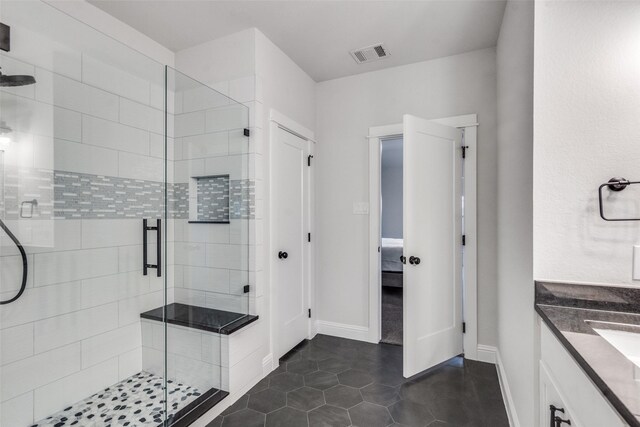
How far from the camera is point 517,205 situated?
168 centimetres

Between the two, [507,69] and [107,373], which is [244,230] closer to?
[107,373]

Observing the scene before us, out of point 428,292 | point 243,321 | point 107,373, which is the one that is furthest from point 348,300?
point 107,373

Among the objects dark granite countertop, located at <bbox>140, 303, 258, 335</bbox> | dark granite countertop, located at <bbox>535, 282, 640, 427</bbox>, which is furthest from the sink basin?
dark granite countertop, located at <bbox>140, 303, 258, 335</bbox>

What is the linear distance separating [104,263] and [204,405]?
114cm

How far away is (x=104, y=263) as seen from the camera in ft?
6.56

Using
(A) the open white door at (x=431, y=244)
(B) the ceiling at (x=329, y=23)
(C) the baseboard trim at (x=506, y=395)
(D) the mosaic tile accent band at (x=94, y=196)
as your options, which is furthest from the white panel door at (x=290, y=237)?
(C) the baseboard trim at (x=506, y=395)

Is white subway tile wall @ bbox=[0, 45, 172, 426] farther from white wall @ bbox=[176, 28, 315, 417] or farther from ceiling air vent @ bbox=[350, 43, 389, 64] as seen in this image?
ceiling air vent @ bbox=[350, 43, 389, 64]

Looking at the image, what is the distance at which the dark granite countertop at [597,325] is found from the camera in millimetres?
672

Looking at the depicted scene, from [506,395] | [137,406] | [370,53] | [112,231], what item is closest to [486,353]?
[506,395]

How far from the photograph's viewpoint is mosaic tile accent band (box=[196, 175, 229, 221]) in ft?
7.23

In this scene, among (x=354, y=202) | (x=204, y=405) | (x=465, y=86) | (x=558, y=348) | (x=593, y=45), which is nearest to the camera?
(x=558, y=348)

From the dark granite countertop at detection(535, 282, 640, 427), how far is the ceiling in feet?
6.32

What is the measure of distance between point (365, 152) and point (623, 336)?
7.77 feet

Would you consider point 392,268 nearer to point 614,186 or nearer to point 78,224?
point 614,186
